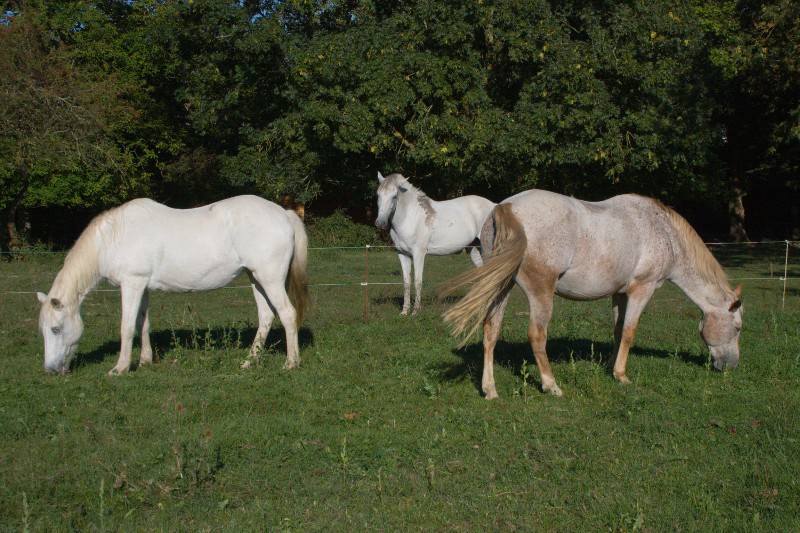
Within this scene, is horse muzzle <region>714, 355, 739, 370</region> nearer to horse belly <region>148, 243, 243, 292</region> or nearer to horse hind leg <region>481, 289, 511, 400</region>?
horse hind leg <region>481, 289, 511, 400</region>

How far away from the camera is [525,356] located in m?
8.35

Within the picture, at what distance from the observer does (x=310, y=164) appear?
2209 centimetres

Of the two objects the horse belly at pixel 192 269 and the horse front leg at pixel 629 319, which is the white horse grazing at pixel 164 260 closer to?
the horse belly at pixel 192 269

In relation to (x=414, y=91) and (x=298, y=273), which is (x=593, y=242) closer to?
(x=298, y=273)

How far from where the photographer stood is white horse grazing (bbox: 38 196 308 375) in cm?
757

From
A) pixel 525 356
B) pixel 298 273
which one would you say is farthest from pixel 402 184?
pixel 525 356

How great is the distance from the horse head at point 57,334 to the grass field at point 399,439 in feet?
0.64

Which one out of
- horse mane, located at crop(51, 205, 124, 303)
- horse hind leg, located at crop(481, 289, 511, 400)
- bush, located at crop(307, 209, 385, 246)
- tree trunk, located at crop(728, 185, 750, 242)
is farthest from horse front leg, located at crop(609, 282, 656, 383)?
tree trunk, located at crop(728, 185, 750, 242)

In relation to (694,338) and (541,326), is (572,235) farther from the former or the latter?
(694,338)

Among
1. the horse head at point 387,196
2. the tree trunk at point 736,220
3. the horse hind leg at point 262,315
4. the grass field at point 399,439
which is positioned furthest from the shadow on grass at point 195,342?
the tree trunk at point 736,220

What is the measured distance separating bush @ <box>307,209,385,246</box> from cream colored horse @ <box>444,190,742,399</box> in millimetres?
16976

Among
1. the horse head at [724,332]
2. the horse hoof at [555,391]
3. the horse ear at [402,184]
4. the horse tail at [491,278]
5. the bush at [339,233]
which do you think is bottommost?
the bush at [339,233]

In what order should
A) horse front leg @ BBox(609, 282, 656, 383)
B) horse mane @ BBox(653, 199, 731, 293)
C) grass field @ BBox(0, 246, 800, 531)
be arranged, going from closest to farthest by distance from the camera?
grass field @ BBox(0, 246, 800, 531) < horse front leg @ BBox(609, 282, 656, 383) < horse mane @ BBox(653, 199, 731, 293)

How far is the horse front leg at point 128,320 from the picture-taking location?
24.9 feet
